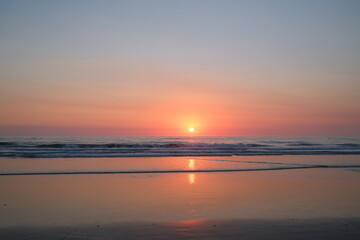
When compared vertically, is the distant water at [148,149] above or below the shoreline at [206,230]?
above

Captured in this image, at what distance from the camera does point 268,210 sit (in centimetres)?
745

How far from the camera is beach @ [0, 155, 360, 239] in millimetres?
5898

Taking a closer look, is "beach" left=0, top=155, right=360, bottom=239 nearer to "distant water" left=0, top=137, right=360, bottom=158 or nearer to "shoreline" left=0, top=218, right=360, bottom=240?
"shoreline" left=0, top=218, right=360, bottom=240

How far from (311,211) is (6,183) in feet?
35.2

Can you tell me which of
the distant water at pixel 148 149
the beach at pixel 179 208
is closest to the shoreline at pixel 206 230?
the beach at pixel 179 208

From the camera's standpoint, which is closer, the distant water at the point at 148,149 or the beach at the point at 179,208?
the beach at the point at 179,208

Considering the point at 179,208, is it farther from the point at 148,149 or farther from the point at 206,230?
the point at 148,149

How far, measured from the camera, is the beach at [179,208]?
590 centimetres

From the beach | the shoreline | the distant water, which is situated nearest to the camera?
the shoreline

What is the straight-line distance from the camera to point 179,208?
766cm

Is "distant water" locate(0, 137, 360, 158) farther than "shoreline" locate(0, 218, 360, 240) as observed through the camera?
Yes

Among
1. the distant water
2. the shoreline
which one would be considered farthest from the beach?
the distant water

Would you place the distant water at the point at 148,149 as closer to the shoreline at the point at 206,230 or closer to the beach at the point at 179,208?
the beach at the point at 179,208

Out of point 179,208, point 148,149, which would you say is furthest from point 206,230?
point 148,149
